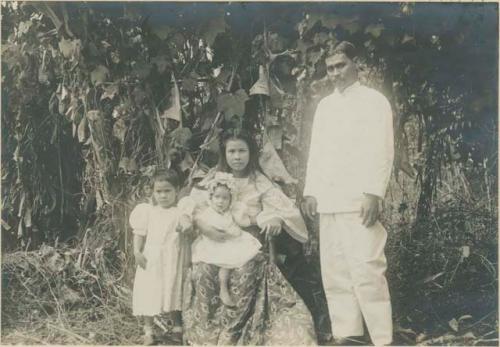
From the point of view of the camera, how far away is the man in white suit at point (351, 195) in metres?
4.55

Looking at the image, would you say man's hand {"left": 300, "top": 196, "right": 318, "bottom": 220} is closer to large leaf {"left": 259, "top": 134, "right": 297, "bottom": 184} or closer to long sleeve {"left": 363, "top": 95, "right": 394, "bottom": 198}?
large leaf {"left": 259, "top": 134, "right": 297, "bottom": 184}

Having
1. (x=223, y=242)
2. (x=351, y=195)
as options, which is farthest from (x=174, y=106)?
(x=351, y=195)

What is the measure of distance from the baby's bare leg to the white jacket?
73 cm

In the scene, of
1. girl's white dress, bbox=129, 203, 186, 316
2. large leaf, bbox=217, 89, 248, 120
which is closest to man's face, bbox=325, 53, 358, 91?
large leaf, bbox=217, 89, 248, 120

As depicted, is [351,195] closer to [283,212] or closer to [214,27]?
[283,212]

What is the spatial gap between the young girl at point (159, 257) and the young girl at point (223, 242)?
16cm

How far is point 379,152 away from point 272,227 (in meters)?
0.83

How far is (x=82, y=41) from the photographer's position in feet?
16.2

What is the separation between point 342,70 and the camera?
4699 mm

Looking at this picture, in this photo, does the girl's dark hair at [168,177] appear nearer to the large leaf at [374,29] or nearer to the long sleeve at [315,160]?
the long sleeve at [315,160]

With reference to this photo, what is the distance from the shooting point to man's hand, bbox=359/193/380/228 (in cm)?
452

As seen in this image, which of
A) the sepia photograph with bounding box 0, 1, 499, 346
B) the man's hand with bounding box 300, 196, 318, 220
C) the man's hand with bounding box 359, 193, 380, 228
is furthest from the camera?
the man's hand with bounding box 300, 196, 318, 220

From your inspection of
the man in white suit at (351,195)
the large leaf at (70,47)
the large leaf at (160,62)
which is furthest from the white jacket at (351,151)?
the large leaf at (70,47)

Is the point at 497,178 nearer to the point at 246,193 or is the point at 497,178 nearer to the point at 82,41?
the point at 246,193
